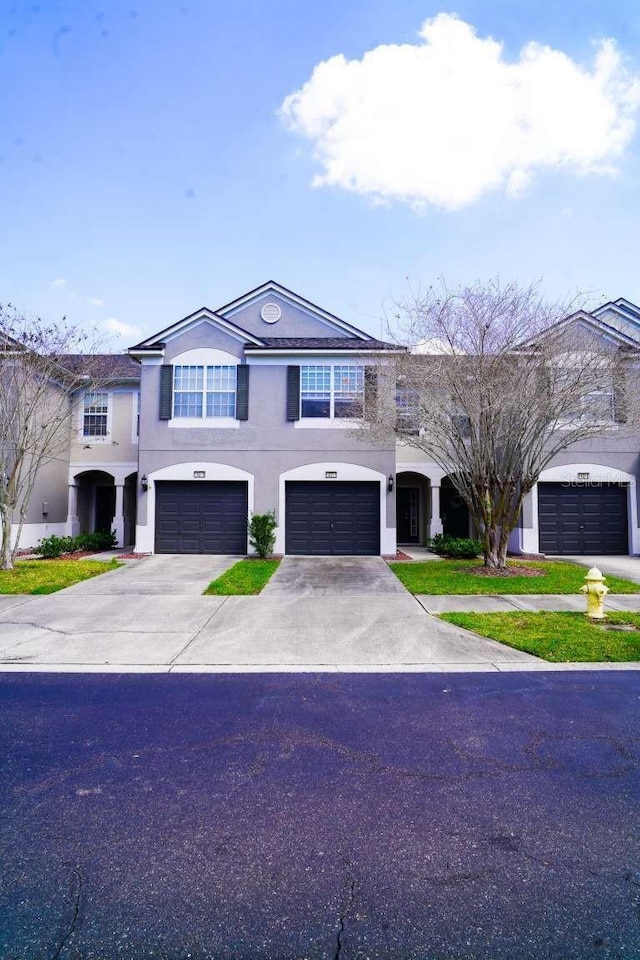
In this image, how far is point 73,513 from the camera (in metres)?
19.9

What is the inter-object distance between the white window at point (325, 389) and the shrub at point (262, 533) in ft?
12.2

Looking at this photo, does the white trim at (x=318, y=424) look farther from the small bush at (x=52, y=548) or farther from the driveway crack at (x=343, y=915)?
the driveway crack at (x=343, y=915)

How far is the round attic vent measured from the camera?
18516mm

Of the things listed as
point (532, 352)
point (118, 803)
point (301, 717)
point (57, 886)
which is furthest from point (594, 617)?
point (57, 886)

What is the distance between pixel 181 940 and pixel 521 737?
2.98 metres

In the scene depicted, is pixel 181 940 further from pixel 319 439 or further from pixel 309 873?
pixel 319 439

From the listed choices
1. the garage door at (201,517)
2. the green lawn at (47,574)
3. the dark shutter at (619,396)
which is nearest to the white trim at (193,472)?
the garage door at (201,517)

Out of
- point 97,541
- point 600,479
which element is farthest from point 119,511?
point 600,479

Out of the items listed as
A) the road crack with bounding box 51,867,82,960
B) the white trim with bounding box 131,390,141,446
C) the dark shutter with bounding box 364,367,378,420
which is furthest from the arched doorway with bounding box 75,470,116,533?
the road crack with bounding box 51,867,82,960

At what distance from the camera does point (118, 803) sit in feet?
10.4

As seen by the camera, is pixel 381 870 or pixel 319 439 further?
pixel 319 439

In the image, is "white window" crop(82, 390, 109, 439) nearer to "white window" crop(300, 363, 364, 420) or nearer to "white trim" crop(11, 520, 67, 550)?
"white trim" crop(11, 520, 67, 550)

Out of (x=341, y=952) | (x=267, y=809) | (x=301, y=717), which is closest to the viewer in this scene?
(x=341, y=952)

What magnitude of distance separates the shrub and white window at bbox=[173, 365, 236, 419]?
12.4ft
